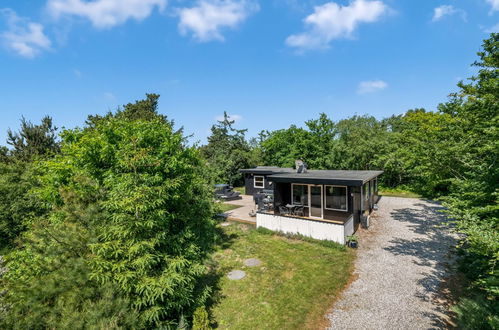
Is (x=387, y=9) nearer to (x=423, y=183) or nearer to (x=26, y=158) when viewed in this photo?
(x=423, y=183)

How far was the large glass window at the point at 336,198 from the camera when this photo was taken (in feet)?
38.1

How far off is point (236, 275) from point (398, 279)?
543 cm

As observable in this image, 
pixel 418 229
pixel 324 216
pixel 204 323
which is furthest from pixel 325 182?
pixel 204 323

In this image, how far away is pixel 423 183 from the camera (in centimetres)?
2069

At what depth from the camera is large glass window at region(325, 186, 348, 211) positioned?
11609 mm

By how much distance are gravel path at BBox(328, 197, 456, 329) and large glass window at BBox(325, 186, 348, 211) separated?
169 cm

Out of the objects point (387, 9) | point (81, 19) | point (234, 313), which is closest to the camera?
point (234, 313)

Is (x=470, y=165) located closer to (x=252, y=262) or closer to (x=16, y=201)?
(x=252, y=262)

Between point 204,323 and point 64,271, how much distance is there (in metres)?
3.07

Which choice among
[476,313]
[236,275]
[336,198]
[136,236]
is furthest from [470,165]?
[136,236]

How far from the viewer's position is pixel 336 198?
11.8 m

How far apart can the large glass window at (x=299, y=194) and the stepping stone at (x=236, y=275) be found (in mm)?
6244

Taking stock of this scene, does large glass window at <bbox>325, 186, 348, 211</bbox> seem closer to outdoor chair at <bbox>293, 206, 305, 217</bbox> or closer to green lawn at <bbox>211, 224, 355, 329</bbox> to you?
outdoor chair at <bbox>293, 206, 305, 217</bbox>

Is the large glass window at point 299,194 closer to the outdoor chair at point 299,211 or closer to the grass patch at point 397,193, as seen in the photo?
the outdoor chair at point 299,211
